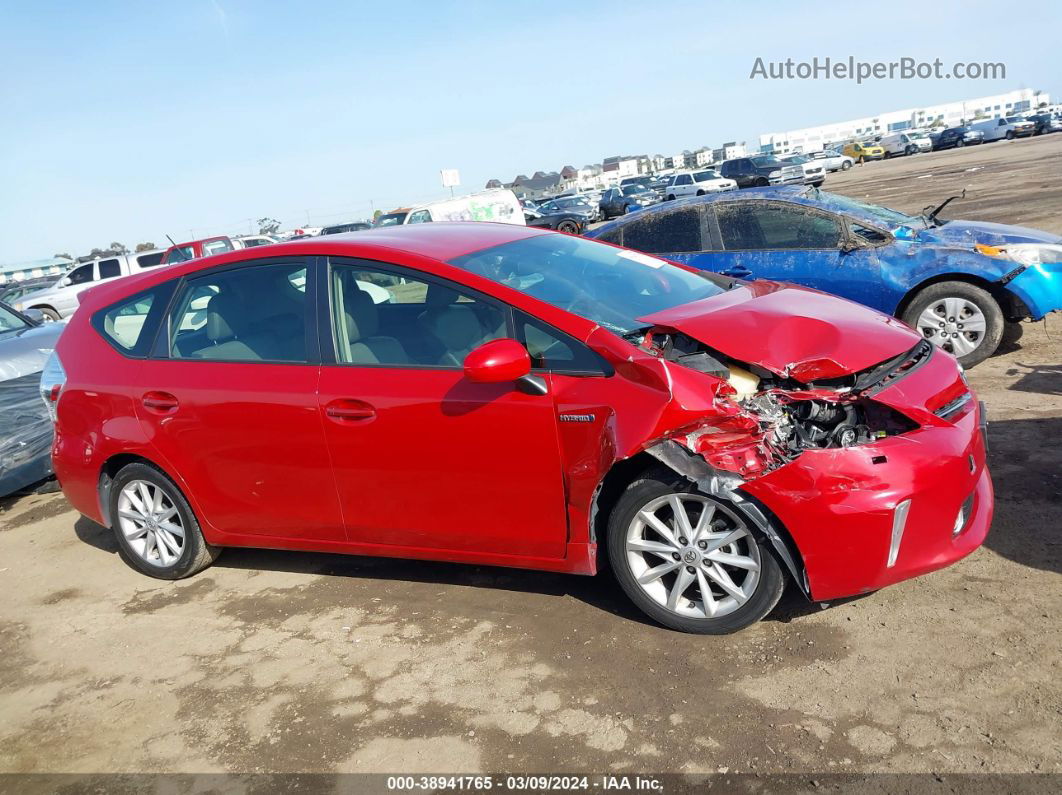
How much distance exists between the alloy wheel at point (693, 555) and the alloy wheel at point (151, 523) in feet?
8.73

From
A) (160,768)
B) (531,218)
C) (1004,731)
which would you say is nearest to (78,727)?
(160,768)

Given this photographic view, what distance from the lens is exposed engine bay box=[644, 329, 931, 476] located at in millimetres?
3289

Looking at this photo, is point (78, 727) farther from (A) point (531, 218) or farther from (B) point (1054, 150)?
(B) point (1054, 150)

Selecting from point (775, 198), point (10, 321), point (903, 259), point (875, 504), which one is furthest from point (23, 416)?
point (903, 259)

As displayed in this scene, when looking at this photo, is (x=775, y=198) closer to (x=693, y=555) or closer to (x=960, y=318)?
(x=960, y=318)

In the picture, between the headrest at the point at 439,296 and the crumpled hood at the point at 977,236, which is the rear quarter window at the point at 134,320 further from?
the crumpled hood at the point at 977,236

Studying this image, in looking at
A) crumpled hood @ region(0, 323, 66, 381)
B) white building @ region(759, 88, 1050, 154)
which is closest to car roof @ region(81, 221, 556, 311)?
crumpled hood @ region(0, 323, 66, 381)

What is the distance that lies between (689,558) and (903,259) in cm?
440

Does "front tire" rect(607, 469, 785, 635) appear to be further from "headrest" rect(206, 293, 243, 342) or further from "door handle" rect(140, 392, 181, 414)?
"door handle" rect(140, 392, 181, 414)

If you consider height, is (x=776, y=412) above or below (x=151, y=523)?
above

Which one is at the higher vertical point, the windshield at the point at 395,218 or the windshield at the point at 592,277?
Result: the windshield at the point at 592,277

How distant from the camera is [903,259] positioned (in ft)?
22.2

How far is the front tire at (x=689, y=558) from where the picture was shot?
11.0ft

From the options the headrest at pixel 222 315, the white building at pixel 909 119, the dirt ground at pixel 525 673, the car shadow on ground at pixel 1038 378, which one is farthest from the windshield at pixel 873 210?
the white building at pixel 909 119
